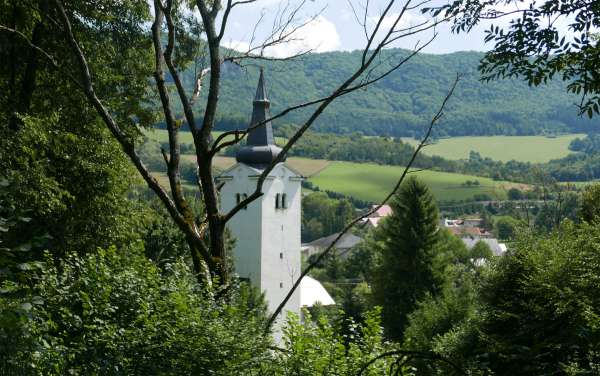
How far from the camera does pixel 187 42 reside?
33.8 ft

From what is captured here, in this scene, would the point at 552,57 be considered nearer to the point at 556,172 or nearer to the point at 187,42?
the point at 187,42

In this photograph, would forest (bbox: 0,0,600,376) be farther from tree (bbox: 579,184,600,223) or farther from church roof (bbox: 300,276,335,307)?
church roof (bbox: 300,276,335,307)

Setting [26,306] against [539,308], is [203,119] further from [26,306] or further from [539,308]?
[539,308]

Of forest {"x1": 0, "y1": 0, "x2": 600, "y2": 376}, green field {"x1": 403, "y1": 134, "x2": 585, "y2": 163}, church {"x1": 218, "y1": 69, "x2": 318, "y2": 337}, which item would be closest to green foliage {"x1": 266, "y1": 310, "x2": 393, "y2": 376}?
forest {"x1": 0, "y1": 0, "x2": 600, "y2": 376}

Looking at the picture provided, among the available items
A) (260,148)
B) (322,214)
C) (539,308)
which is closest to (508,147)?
(322,214)

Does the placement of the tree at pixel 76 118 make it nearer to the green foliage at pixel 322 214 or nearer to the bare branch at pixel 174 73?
the bare branch at pixel 174 73

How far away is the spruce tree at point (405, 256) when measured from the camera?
38.0 meters

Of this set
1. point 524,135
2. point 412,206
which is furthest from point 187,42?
point 524,135

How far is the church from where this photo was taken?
54250 mm

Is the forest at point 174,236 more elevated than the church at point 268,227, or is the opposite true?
the forest at point 174,236

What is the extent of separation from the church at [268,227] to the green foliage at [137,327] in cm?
4573

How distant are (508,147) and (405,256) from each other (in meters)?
153

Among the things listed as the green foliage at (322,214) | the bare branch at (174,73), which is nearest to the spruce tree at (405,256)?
the bare branch at (174,73)

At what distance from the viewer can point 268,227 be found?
56188mm
